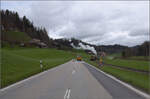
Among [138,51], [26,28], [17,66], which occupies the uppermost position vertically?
[26,28]

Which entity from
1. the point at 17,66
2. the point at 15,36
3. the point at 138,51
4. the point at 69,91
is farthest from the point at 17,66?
the point at 15,36

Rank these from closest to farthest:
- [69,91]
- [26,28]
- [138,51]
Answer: [69,91] → [138,51] → [26,28]

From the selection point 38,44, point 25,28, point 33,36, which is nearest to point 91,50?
point 38,44

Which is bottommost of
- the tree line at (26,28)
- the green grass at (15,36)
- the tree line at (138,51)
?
the tree line at (138,51)

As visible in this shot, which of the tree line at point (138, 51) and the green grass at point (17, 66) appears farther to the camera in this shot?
the tree line at point (138, 51)

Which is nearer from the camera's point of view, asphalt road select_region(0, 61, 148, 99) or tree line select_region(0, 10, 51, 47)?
asphalt road select_region(0, 61, 148, 99)

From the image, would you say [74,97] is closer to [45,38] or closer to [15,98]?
[15,98]

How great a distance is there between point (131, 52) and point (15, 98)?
109 metres

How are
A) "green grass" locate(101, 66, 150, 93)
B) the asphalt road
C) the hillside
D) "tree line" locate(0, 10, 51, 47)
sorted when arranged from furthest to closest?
"tree line" locate(0, 10, 51, 47), the hillside, "green grass" locate(101, 66, 150, 93), the asphalt road

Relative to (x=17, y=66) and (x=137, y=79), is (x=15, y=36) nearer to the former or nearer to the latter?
(x=17, y=66)

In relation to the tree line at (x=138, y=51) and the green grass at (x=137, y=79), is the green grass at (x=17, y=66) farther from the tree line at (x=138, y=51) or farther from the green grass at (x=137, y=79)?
the tree line at (x=138, y=51)

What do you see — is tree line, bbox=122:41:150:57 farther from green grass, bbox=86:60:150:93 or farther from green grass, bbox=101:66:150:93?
green grass, bbox=101:66:150:93

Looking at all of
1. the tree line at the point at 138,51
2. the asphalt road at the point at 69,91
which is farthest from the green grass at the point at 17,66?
the tree line at the point at 138,51

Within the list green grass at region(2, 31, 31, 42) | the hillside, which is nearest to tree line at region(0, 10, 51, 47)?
green grass at region(2, 31, 31, 42)
